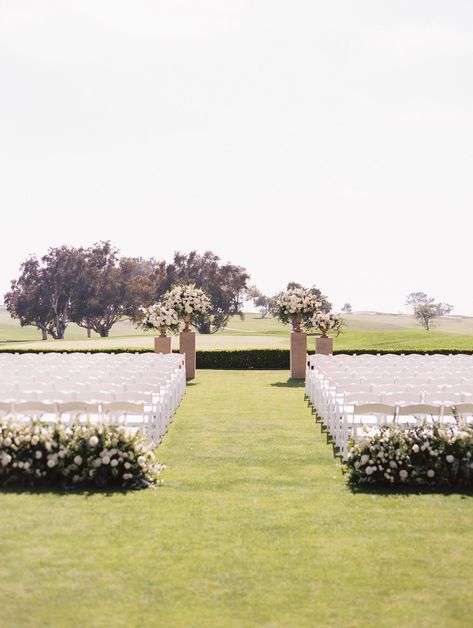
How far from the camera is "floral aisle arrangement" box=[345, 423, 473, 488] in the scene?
29.5ft

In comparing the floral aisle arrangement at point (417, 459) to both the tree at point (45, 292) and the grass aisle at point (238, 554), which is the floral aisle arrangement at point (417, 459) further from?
the tree at point (45, 292)

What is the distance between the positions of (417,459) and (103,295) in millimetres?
69665

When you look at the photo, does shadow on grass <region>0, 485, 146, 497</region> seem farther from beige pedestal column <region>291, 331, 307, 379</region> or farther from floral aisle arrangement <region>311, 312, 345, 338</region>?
floral aisle arrangement <region>311, 312, 345, 338</region>

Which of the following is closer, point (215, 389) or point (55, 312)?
point (215, 389)

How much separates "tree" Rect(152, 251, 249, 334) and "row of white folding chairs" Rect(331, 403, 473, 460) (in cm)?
6774

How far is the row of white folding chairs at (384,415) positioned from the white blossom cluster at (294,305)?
1319 cm

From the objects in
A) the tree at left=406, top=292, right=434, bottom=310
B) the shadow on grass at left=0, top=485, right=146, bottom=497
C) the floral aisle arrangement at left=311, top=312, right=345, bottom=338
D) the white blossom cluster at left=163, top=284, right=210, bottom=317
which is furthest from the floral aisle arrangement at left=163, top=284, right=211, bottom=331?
the tree at left=406, top=292, right=434, bottom=310

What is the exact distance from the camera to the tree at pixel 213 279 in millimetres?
81125

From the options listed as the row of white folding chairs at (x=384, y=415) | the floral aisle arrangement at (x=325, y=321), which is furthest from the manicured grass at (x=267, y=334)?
the row of white folding chairs at (x=384, y=415)

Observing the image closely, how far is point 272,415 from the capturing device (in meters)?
16.2

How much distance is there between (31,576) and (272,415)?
10511 mm

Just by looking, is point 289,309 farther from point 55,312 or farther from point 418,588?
point 55,312

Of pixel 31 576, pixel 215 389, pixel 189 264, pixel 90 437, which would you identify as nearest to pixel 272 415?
pixel 215 389

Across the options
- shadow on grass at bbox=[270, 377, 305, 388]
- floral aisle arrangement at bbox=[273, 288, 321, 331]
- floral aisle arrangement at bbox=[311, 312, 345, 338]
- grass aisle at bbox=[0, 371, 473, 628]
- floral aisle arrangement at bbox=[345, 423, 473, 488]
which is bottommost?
shadow on grass at bbox=[270, 377, 305, 388]
